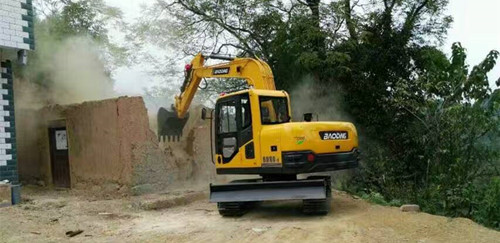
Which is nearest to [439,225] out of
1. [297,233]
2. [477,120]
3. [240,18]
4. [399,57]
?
[297,233]

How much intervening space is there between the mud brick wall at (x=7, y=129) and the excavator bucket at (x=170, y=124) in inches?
154

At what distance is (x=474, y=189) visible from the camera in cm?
1034

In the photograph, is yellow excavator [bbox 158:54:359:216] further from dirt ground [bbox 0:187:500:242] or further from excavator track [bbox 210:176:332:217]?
dirt ground [bbox 0:187:500:242]

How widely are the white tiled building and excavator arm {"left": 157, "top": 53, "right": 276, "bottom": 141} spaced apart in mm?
3680

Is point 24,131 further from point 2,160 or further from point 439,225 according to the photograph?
point 439,225

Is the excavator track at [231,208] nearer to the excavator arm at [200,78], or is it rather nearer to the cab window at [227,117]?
the cab window at [227,117]

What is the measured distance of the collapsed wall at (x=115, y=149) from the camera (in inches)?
462

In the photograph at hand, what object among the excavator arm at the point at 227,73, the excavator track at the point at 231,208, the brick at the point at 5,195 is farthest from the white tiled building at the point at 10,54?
the excavator track at the point at 231,208

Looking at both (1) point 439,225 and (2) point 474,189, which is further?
(2) point 474,189

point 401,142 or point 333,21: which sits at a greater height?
point 333,21

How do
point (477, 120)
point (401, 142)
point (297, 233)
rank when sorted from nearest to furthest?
point (297, 233), point (477, 120), point (401, 142)

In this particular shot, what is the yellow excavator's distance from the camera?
8.81 meters

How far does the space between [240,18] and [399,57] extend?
5834 mm

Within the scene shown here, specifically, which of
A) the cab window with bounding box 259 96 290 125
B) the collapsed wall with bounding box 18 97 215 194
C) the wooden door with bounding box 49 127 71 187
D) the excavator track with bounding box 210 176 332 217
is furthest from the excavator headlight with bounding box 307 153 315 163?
the wooden door with bounding box 49 127 71 187
